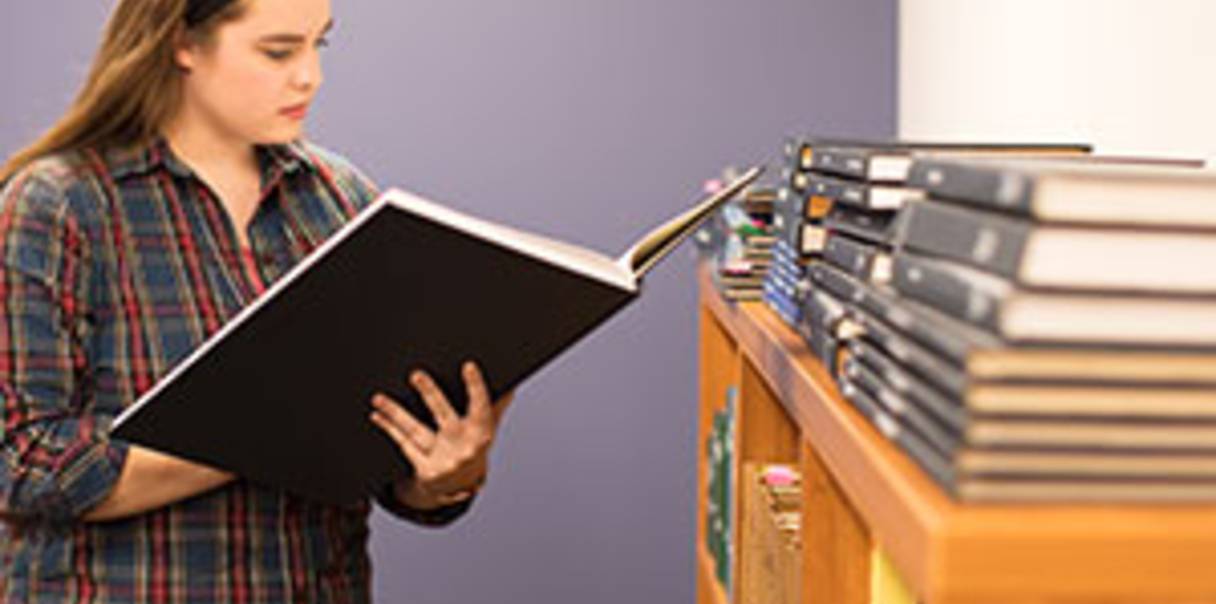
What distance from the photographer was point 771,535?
1.51 m

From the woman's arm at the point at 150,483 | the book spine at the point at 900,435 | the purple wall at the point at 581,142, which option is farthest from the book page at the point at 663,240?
the purple wall at the point at 581,142

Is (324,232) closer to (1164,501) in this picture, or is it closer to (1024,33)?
(1024,33)

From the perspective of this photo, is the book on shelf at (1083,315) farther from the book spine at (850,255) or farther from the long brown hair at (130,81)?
the long brown hair at (130,81)

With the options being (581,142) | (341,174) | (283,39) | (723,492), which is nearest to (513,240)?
(283,39)

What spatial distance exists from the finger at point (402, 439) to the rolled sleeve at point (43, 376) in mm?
331

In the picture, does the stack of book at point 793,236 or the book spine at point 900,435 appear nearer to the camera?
the book spine at point 900,435

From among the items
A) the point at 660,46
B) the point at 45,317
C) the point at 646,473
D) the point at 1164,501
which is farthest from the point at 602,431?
the point at 1164,501

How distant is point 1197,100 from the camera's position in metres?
1.26

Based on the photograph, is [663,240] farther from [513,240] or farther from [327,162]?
[327,162]

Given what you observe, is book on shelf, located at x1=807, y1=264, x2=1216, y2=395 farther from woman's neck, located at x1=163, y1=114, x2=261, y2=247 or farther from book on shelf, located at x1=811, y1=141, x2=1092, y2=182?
woman's neck, located at x1=163, y1=114, x2=261, y2=247

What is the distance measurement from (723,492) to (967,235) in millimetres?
1353

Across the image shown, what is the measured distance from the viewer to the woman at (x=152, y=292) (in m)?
1.50

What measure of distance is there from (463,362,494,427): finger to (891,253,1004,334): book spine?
614 millimetres

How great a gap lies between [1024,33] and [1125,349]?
1.27 meters
